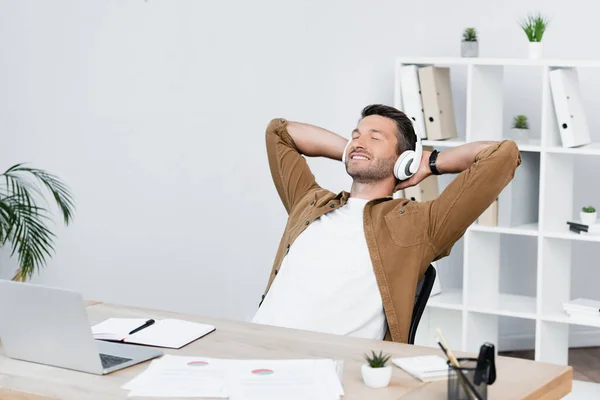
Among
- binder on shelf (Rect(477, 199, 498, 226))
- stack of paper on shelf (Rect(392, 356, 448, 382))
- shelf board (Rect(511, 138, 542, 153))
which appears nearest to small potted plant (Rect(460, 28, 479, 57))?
shelf board (Rect(511, 138, 542, 153))

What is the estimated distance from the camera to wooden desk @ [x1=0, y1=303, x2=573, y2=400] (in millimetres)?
1783

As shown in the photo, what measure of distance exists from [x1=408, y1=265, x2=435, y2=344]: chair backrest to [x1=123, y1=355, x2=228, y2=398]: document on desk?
83cm

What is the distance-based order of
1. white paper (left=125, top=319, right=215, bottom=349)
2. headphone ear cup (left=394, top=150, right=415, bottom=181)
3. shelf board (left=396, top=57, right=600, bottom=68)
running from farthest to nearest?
1. shelf board (left=396, top=57, right=600, bottom=68)
2. headphone ear cup (left=394, top=150, right=415, bottom=181)
3. white paper (left=125, top=319, right=215, bottom=349)

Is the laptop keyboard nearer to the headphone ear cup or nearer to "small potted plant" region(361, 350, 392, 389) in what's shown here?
"small potted plant" region(361, 350, 392, 389)

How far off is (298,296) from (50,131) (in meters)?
2.50

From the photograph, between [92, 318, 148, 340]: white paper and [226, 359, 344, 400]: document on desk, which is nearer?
[226, 359, 344, 400]: document on desk

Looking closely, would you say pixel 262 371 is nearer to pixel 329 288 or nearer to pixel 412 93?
pixel 329 288

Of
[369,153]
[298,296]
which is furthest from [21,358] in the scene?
[369,153]

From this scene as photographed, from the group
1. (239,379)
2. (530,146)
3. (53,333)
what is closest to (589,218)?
(530,146)

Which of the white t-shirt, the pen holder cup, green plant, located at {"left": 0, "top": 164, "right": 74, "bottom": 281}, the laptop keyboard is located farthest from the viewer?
green plant, located at {"left": 0, "top": 164, "right": 74, "bottom": 281}

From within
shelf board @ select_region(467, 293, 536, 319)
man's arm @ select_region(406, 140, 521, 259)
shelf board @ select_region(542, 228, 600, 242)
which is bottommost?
shelf board @ select_region(467, 293, 536, 319)

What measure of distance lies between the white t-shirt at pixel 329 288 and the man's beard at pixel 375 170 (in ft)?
0.61

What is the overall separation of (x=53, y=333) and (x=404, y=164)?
133 cm

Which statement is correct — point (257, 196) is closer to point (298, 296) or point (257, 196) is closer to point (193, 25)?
point (193, 25)
